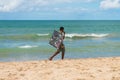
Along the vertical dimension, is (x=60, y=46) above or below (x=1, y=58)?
above

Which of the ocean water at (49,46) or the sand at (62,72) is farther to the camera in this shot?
the ocean water at (49,46)

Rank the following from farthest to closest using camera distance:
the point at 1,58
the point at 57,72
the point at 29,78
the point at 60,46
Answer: the point at 1,58 → the point at 60,46 → the point at 57,72 → the point at 29,78

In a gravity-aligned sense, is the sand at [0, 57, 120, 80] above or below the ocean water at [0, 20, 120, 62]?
above

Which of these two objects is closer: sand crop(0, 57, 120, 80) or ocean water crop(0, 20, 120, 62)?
sand crop(0, 57, 120, 80)

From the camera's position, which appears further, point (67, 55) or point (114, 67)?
point (67, 55)

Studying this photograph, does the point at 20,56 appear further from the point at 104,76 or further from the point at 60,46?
the point at 104,76

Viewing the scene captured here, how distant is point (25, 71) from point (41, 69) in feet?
1.75

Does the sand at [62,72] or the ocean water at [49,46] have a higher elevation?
the sand at [62,72]

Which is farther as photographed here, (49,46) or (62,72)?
(49,46)

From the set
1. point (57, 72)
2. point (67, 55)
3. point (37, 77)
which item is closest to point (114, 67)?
point (57, 72)

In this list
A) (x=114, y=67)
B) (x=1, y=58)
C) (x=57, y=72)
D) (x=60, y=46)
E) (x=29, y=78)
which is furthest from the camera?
(x=1, y=58)

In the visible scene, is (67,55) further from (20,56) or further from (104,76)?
(104,76)

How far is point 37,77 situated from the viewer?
907cm

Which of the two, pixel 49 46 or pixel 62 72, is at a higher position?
pixel 62 72
